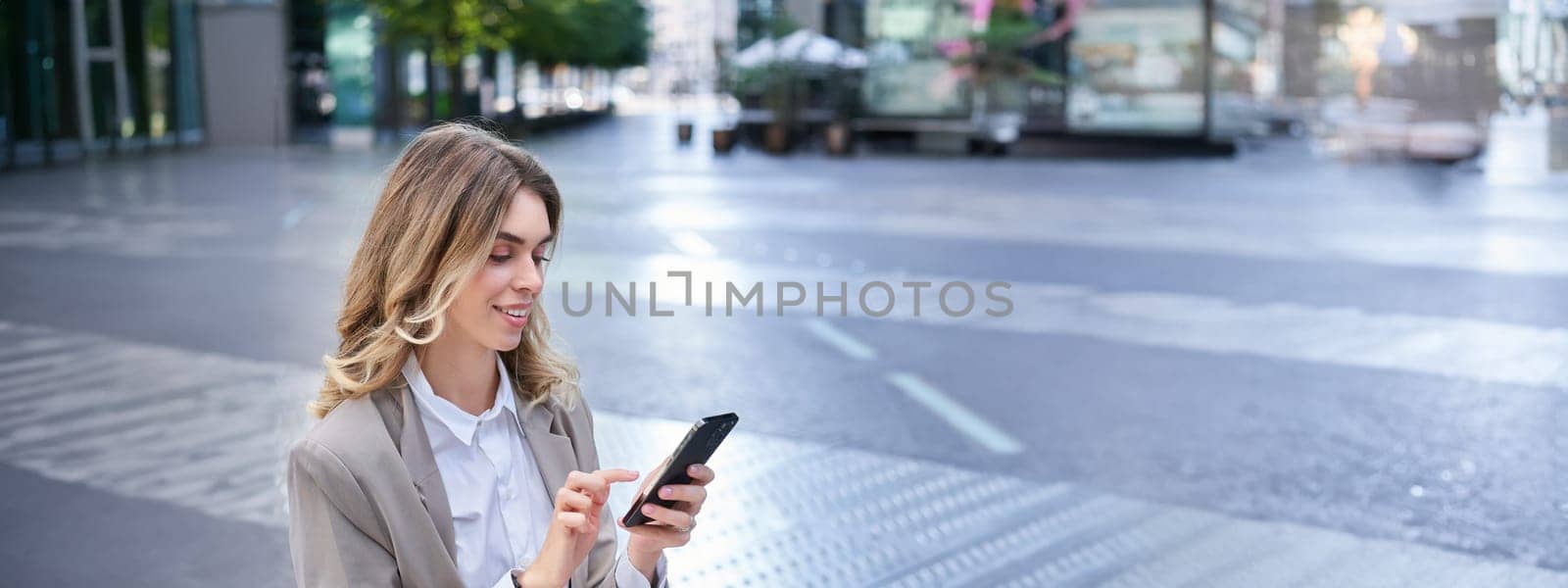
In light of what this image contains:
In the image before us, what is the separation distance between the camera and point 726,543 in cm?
441

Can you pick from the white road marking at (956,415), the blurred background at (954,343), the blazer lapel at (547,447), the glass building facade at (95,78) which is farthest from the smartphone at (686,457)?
the glass building facade at (95,78)

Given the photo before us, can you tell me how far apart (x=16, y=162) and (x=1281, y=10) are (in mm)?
24777

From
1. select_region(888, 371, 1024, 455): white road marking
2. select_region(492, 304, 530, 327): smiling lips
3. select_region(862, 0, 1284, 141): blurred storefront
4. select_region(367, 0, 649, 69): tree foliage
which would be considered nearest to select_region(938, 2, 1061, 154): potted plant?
select_region(862, 0, 1284, 141): blurred storefront

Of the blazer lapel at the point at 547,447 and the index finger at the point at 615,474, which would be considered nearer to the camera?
the index finger at the point at 615,474

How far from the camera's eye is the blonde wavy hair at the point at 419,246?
1.92m

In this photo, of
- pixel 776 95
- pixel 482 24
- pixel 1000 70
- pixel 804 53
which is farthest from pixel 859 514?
pixel 482 24

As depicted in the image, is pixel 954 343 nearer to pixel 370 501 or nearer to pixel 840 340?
pixel 840 340

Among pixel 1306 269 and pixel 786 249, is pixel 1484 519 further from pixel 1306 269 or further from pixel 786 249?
pixel 786 249

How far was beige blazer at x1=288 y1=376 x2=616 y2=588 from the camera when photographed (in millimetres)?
1837

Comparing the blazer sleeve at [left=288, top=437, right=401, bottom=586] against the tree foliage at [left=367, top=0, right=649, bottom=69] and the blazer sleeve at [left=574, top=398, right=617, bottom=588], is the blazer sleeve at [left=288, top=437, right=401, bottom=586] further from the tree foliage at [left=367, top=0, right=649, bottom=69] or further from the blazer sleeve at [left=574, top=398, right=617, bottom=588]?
the tree foliage at [left=367, top=0, right=649, bottom=69]

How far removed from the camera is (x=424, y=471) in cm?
193

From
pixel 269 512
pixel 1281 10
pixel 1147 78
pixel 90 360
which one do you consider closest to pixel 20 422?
pixel 90 360

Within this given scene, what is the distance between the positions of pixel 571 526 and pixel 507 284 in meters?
0.36

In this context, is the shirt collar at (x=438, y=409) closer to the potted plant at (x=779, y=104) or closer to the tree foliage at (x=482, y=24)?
the potted plant at (x=779, y=104)
